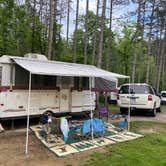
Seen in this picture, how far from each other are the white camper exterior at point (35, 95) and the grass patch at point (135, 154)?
7.54 feet

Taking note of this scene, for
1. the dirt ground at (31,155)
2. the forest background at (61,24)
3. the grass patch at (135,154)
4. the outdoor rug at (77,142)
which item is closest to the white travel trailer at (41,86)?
the outdoor rug at (77,142)

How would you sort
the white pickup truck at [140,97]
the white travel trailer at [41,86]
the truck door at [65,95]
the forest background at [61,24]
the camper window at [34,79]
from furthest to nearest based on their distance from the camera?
the forest background at [61,24] < the white pickup truck at [140,97] < the truck door at [65,95] < the camper window at [34,79] < the white travel trailer at [41,86]

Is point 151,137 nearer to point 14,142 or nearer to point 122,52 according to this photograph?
point 14,142

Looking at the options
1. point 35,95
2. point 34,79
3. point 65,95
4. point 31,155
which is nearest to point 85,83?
point 65,95

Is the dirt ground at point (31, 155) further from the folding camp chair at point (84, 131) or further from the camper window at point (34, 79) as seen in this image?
the camper window at point (34, 79)

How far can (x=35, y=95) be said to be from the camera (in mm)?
8828

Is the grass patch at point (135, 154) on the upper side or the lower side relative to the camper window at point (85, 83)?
lower

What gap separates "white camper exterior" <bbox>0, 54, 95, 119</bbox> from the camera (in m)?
8.05

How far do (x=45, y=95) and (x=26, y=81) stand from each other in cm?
96

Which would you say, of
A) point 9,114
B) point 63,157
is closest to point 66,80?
point 9,114

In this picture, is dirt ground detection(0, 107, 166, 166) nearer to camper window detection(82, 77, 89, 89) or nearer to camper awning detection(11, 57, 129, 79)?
camper awning detection(11, 57, 129, 79)

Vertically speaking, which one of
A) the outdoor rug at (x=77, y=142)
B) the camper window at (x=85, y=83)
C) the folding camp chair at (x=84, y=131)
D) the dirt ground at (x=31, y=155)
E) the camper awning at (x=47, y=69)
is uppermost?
the camper awning at (x=47, y=69)

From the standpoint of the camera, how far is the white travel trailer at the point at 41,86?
798cm

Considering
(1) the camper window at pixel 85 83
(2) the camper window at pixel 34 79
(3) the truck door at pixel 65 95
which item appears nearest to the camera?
(2) the camper window at pixel 34 79
